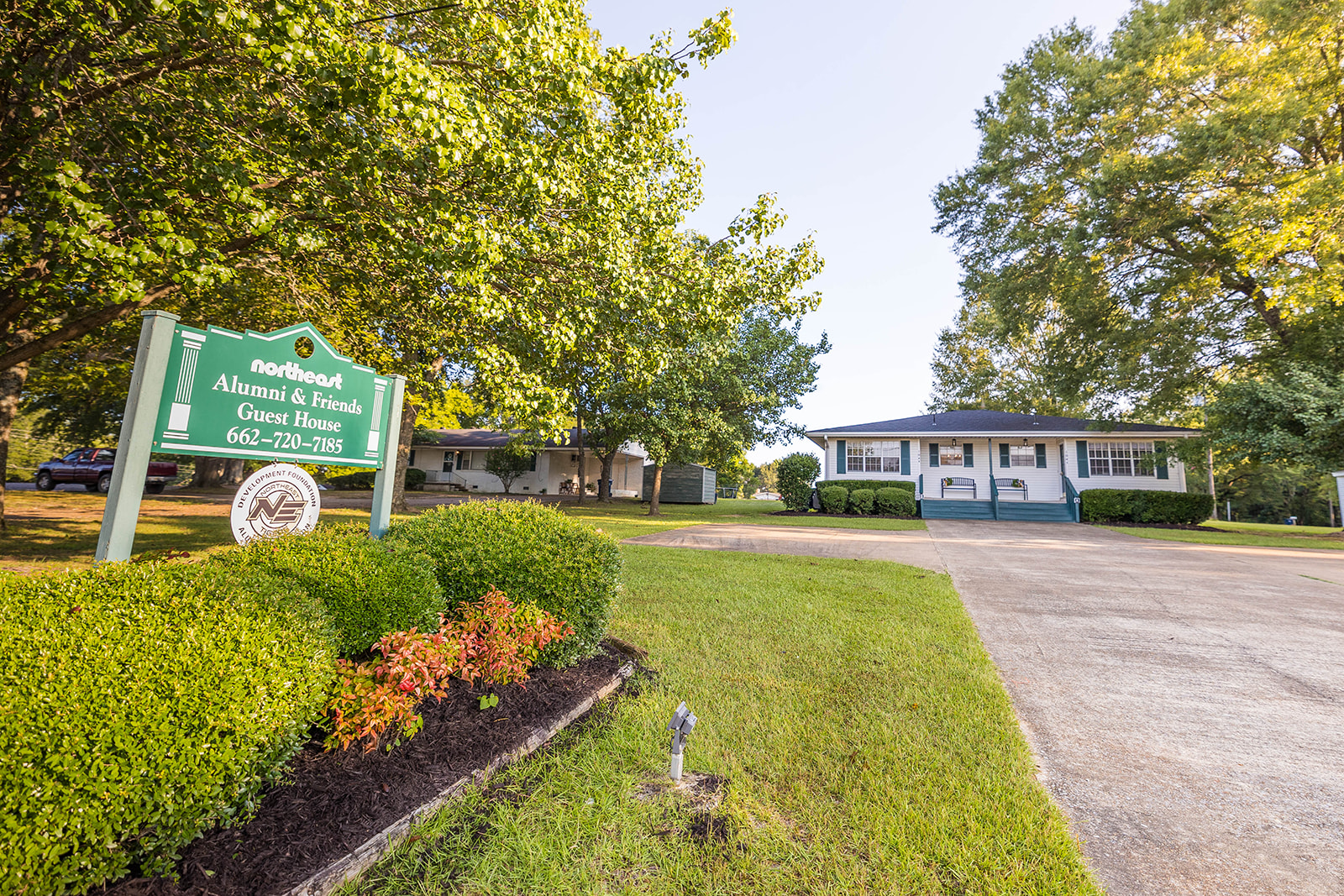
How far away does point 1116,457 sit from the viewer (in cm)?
2264

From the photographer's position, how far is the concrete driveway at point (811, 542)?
9.75m

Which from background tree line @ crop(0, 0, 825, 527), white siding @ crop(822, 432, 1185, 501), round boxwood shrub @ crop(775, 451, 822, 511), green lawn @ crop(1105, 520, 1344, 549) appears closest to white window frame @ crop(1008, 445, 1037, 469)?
white siding @ crop(822, 432, 1185, 501)

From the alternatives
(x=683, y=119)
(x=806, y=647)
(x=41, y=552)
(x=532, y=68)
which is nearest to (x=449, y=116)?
(x=532, y=68)

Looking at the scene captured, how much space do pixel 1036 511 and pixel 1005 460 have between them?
283 cm

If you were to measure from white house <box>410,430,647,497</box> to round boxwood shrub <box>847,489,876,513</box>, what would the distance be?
1307cm

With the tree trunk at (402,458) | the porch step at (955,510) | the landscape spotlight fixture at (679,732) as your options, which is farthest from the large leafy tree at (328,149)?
the porch step at (955,510)

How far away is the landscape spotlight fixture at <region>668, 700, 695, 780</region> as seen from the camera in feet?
7.91

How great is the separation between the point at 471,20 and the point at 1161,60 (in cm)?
2104

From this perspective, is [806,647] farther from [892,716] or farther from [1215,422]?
[1215,422]

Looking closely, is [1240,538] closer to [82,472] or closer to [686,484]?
[686,484]

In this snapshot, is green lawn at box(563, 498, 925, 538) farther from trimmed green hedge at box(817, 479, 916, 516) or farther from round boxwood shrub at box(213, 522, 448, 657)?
round boxwood shrub at box(213, 522, 448, 657)

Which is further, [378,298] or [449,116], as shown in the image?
[378,298]

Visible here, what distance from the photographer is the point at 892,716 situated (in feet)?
10.4

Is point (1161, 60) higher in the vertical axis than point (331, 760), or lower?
higher
